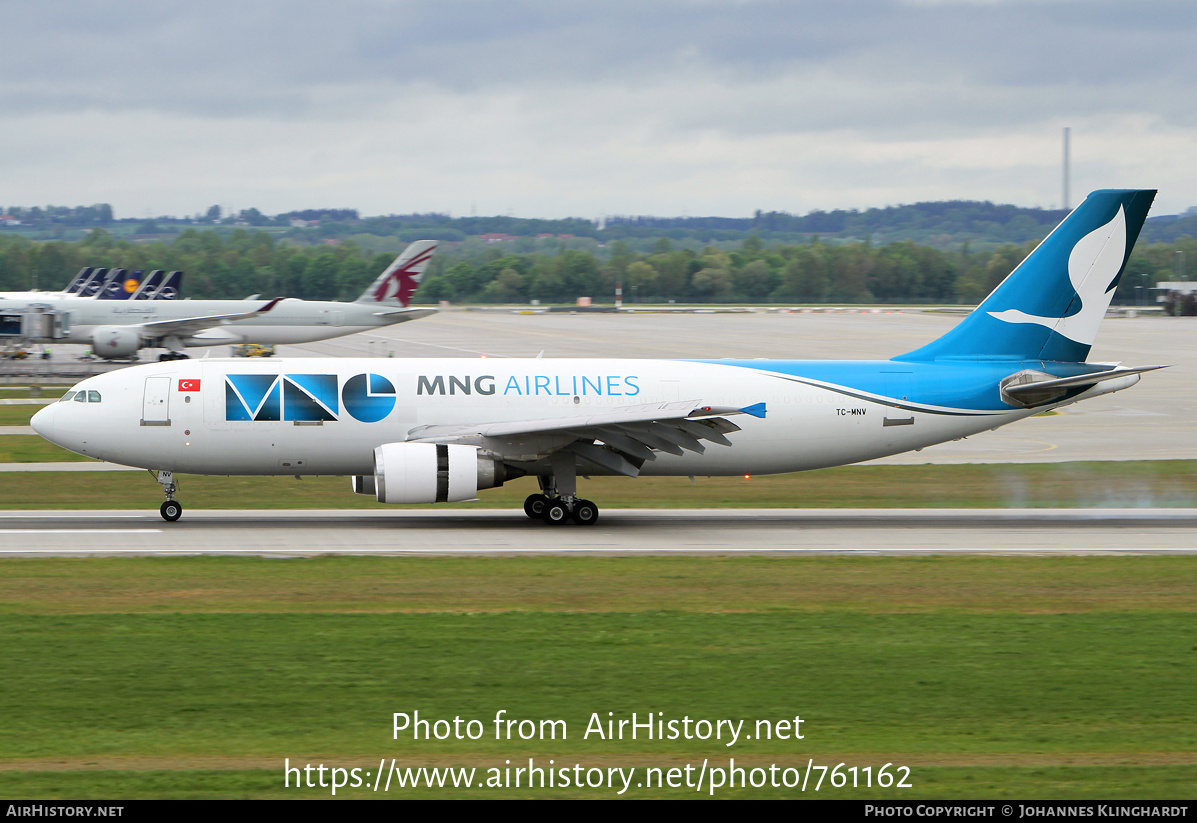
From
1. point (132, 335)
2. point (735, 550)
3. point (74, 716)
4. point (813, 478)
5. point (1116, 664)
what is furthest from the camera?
point (132, 335)

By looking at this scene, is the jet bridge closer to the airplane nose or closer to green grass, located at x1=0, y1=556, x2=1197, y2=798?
the airplane nose

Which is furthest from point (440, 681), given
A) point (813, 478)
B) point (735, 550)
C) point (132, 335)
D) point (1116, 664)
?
point (132, 335)

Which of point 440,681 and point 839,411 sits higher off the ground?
→ point 839,411

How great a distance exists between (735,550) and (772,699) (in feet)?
42.4

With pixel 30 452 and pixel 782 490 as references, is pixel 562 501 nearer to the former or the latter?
pixel 782 490

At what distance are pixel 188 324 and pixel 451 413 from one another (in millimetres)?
59425

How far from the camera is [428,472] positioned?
96.2ft

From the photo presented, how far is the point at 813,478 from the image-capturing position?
43312mm

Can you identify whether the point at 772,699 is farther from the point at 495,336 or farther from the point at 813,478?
the point at 495,336

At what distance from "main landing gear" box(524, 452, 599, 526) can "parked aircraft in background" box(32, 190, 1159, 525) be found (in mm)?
42

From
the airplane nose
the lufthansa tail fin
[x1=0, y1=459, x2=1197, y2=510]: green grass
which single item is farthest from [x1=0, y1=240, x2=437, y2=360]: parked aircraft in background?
the airplane nose

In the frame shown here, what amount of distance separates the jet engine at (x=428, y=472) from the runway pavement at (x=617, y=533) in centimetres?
102

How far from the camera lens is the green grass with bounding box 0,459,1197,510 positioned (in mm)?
36469

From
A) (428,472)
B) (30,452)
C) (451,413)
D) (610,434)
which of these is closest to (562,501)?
(610,434)
